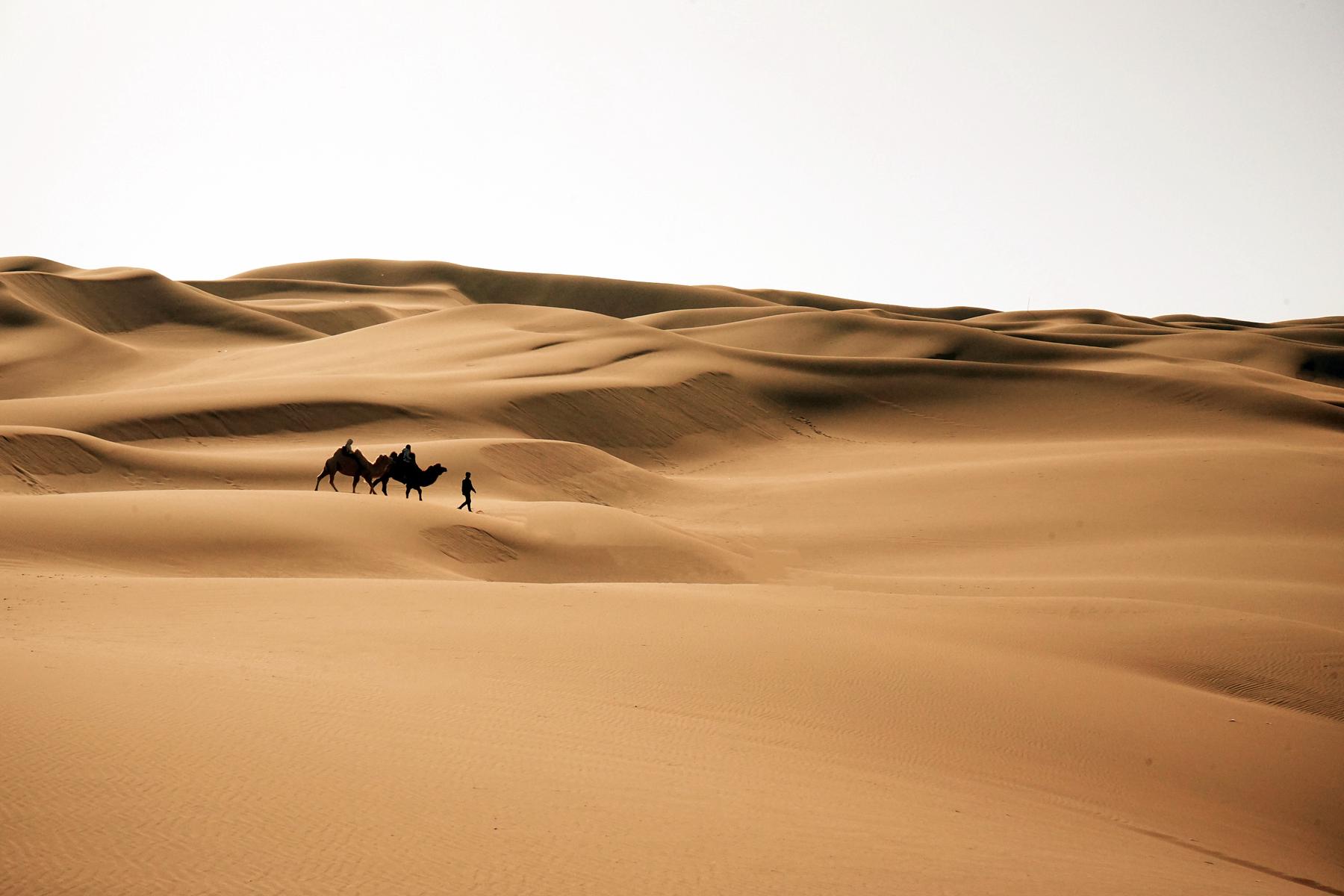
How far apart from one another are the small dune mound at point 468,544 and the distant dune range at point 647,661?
0.26ft

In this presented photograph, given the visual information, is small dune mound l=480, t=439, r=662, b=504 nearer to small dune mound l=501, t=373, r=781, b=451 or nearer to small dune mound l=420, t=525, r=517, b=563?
small dune mound l=501, t=373, r=781, b=451

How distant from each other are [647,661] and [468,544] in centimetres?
817

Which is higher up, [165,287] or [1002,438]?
[165,287]

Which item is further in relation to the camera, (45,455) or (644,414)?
(644,414)

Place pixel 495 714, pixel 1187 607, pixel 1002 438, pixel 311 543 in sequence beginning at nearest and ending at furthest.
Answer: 1. pixel 495 714
2. pixel 1187 607
3. pixel 311 543
4. pixel 1002 438

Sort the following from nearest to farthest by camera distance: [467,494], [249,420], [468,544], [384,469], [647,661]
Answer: [647,661], [468,544], [467,494], [384,469], [249,420]

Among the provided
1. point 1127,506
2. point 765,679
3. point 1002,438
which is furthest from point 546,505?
point 1002,438

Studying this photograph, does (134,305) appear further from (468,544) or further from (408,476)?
(468,544)

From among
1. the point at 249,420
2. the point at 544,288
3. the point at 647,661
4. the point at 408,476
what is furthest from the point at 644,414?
the point at 544,288

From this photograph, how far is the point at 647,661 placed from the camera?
10297mm

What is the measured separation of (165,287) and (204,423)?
48.6 m

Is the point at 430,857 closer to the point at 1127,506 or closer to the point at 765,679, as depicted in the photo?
the point at 765,679

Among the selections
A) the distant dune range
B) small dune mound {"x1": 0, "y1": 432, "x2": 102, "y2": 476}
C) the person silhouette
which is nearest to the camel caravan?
the person silhouette

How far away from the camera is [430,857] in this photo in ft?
16.3
